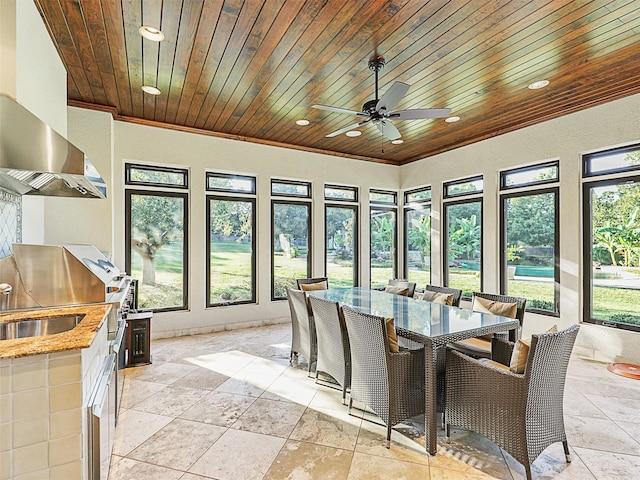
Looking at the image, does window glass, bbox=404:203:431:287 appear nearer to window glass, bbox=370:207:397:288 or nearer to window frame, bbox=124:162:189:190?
window glass, bbox=370:207:397:288

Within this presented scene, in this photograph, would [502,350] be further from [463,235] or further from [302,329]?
[463,235]

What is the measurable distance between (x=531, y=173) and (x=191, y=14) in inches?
181

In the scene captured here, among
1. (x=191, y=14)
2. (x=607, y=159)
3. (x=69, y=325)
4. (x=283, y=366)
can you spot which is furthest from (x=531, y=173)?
(x=69, y=325)

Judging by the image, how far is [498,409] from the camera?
82.0 inches

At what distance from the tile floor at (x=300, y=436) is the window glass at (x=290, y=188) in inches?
126

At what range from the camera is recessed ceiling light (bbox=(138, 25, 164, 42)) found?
8.88ft

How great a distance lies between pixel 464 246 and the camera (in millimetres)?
5898

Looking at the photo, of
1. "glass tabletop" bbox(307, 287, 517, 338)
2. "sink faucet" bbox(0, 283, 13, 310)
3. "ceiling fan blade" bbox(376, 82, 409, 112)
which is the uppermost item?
"ceiling fan blade" bbox(376, 82, 409, 112)

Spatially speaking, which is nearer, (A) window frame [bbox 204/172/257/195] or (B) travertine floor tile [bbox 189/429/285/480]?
(B) travertine floor tile [bbox 189/429/285/480]

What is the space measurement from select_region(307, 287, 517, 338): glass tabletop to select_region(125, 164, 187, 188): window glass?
111 inches

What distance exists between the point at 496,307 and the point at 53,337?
336cm

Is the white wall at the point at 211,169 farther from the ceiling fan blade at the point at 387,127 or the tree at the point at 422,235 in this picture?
the ceiling fan blade at the point at 387,127

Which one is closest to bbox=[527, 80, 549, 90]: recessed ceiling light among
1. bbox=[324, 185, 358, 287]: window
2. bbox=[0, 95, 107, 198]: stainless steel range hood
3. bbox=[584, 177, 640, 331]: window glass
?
bbox=[584, 177, 640, 331]: window glass

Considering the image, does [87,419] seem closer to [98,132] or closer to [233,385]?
[233,385]
